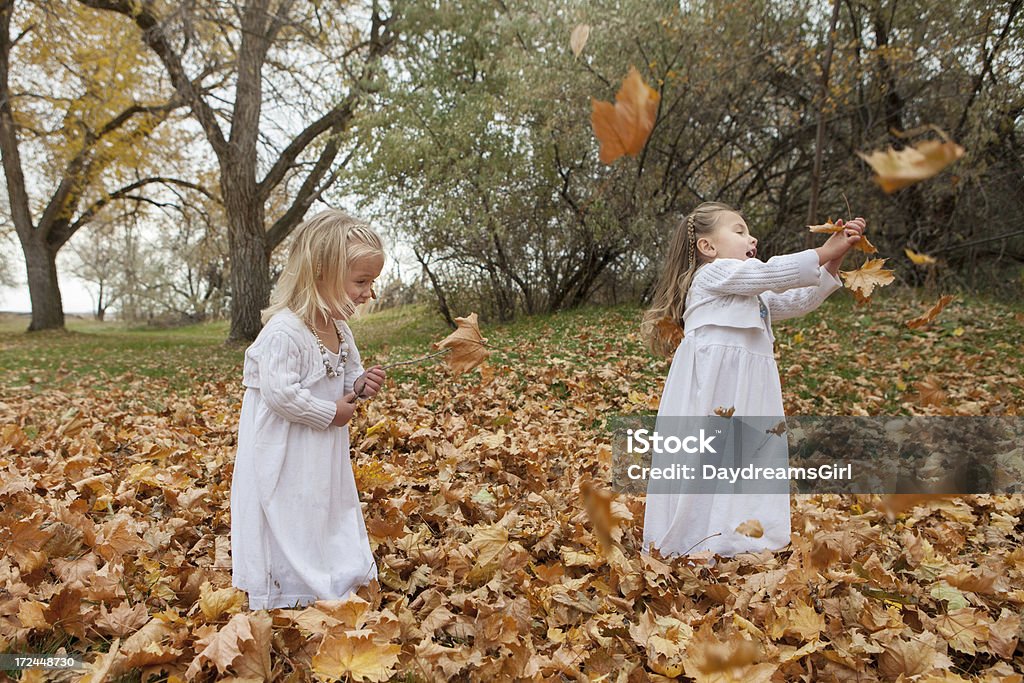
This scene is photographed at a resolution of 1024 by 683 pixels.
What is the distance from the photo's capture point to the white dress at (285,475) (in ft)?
7.18

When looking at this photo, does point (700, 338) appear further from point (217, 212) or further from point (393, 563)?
point (217, 212)

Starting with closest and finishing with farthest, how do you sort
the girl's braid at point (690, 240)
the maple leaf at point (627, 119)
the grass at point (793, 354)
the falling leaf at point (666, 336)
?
1. the maple leaf at point (627, 119)
2. the girl's braid at point (690, 240)
3. the falling leaf at point (666, 336)
4. the grass at point (793, 354)

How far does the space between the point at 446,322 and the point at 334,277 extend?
1182 cm

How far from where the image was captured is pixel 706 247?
2.80 m

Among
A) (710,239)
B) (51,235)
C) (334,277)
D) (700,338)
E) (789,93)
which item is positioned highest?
(789,93)

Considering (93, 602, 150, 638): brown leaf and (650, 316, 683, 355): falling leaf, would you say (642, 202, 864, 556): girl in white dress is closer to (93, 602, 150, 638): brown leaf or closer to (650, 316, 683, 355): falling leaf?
(650, 316, 683, 355): falling leaf

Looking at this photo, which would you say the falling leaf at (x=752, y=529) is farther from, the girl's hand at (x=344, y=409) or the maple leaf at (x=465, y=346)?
the girl's hand at (x=344, y=409)

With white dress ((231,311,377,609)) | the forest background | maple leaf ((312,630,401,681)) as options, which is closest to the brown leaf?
white dress ((231,311,377,609))

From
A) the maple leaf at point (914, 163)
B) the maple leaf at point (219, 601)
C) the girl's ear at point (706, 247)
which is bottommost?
the maple leaf at point (219, 601)

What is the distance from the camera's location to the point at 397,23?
1330cm

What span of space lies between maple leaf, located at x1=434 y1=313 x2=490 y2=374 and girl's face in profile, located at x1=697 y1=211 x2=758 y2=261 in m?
1.01

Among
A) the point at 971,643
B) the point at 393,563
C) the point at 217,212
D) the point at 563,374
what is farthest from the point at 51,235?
the point at 971,643

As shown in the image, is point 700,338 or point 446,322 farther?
point 446,322

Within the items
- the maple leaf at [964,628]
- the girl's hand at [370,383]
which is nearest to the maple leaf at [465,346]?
the girl's hand at [370,383]
